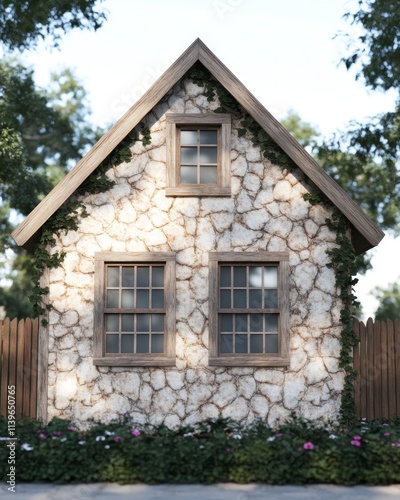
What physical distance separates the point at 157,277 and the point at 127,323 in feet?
3.07

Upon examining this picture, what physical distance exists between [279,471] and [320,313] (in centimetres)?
365

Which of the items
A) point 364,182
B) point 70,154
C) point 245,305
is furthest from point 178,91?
point 70,154

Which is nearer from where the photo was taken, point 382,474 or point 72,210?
point 382,474

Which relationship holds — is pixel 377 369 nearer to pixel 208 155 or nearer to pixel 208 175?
pixel 208 175

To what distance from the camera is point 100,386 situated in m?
13.4

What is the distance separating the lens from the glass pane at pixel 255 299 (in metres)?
13.6

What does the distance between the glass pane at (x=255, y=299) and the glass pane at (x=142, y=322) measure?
178cm

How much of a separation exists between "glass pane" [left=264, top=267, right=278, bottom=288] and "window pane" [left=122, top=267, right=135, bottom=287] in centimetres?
228

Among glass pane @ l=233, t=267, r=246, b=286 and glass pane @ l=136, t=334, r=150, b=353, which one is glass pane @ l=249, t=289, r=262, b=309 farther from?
glass pane @ l=136, t=334, r=150, b=353

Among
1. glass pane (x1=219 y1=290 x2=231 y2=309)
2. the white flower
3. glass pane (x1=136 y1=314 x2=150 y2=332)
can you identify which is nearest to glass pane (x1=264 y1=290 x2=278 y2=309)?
glass pane (x1=219 y1=290 x2=231 y2=309)

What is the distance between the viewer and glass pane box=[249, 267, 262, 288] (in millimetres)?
13695

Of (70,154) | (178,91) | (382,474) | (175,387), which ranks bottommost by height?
(382,474)

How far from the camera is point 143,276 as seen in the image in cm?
1368

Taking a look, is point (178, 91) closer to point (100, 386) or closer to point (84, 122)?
point (100, 386)
